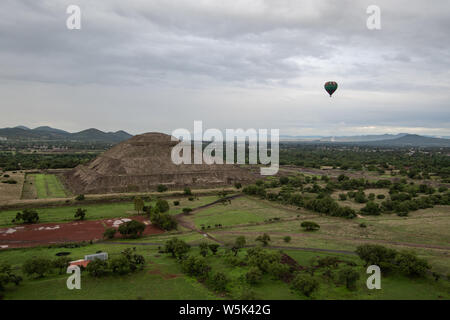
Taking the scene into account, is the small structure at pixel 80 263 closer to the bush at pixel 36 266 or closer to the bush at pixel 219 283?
the bush at pixel 36 266

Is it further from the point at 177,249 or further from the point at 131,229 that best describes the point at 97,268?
the point at 131,229

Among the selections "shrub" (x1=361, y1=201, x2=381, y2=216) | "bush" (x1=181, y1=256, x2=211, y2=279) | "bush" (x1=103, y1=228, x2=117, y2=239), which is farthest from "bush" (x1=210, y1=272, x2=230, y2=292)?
"shrub" (x1=361, y1=201, x2=381, y2=216)

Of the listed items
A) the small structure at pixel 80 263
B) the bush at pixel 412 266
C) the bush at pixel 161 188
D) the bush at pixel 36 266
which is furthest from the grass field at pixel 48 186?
the bush at pixel 412 266

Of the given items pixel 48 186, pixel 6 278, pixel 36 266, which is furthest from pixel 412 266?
pixel 48 186

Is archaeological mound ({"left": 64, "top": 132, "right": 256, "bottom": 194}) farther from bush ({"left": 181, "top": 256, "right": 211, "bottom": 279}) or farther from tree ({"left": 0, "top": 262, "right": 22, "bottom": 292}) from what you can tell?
bush ({"left": 181, "top": 256, "right": 211, "bottom": 279})
